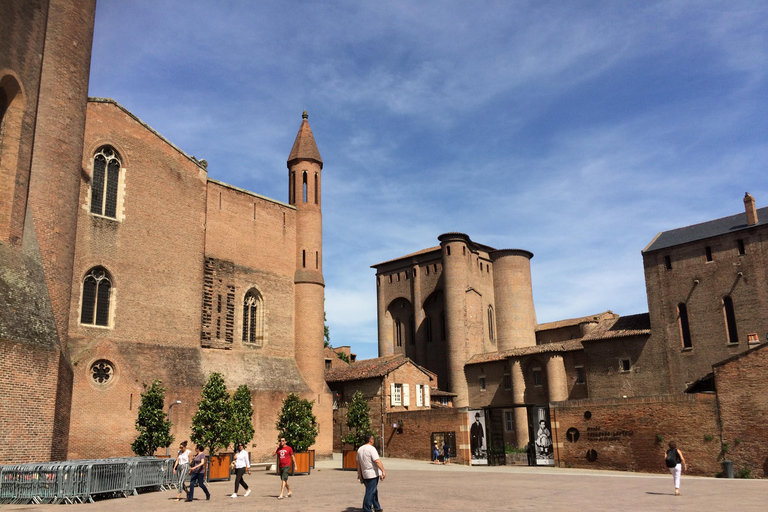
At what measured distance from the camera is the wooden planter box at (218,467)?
20797mm

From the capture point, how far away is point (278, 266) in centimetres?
3262

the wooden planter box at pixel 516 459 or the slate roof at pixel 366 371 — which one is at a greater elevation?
the slate roof at pixel 366 371

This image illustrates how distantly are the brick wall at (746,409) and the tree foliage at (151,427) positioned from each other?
20.3 m

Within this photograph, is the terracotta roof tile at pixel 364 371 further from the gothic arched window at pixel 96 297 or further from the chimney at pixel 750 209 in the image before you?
the chimney at pixel 750 209

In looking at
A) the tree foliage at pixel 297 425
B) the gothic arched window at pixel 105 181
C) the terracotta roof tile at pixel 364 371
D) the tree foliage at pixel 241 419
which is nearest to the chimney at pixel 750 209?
the terracotta roof tile at pixel 364 371

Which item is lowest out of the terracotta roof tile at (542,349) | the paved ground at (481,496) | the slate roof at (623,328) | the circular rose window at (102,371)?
the paved ground at (481,496)

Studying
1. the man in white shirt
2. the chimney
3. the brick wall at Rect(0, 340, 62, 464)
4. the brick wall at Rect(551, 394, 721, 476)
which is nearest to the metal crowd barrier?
the brick wall at Rect(0, 340, 62, 464)

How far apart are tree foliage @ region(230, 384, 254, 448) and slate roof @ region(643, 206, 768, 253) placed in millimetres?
28129

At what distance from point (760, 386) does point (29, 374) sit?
23.5 metres

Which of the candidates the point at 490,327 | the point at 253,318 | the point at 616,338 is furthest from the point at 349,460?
the point at 490,327

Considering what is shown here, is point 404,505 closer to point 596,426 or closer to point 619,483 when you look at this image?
point 619,483

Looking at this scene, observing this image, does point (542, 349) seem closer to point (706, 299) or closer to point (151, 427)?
point (706, 299)

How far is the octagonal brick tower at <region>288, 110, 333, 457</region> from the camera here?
31625mm

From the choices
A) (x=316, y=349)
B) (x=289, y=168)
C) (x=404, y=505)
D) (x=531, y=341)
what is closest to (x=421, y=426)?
(x=316, y=349)
